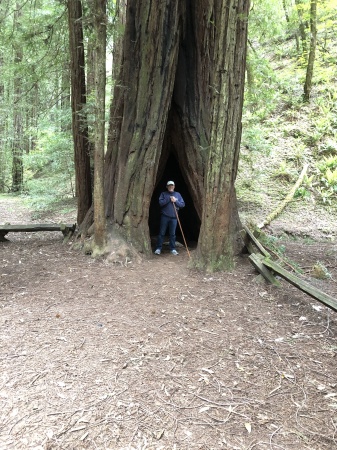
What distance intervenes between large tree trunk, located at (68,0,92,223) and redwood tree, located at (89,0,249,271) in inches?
29.2

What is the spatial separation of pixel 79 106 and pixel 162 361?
589cm

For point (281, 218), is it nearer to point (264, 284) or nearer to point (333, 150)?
point (333, 150)

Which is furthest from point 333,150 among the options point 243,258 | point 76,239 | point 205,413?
point 205,413

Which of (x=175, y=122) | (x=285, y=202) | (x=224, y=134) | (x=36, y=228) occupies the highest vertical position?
(x=175, y=122)

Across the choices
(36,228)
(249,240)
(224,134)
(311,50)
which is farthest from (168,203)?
(311,50)

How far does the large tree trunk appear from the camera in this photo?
6987 mm

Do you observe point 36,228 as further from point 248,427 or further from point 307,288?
point 248,427

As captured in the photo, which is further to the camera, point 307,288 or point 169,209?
point 169,209

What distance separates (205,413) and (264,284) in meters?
3.01

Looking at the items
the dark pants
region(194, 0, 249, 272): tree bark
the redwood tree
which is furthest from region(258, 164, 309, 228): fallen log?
region(194, 0, 249, 272): tree bark

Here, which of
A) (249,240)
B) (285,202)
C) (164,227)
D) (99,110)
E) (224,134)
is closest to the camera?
(224,134)

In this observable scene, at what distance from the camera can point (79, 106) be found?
24.8 feet

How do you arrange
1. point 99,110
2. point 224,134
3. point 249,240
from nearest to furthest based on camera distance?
point 224,134 < point 99,110 < point 249,240

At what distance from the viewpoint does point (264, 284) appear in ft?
17.9
